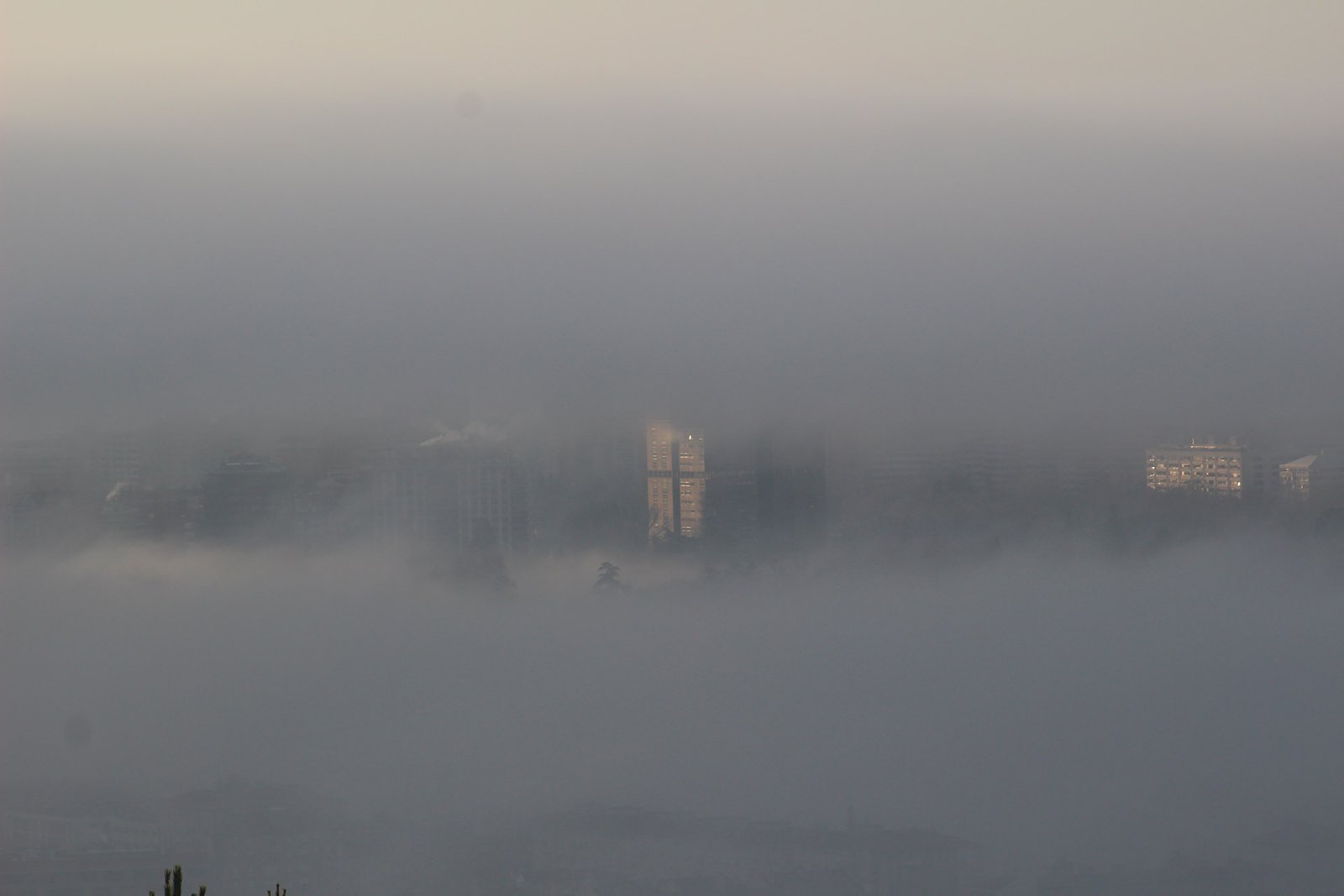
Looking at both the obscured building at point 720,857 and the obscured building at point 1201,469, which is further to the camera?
the obscured building at point 720,857

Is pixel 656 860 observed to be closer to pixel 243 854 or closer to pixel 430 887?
pixel 430 887

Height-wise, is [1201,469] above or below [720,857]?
above

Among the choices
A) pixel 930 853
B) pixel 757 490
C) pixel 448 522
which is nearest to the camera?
pixel 757 490

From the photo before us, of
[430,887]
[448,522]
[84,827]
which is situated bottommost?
[430,887]

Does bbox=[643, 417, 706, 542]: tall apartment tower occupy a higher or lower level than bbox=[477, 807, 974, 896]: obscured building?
higher

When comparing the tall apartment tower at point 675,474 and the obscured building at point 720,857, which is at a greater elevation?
the tall apartment tower at point 675,474

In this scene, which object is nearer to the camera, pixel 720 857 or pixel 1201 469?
pixel 1201 469

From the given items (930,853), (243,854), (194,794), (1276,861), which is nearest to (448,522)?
(243,854)

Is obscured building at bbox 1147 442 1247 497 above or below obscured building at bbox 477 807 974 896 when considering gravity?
above

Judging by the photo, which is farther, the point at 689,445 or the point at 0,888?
the point at 0,888

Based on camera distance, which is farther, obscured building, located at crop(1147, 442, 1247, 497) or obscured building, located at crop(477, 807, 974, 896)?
obscured building, located at crop(477, 807, 974, 896)

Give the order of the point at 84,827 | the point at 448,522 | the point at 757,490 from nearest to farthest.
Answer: the point at 757,490 < the point at 448,522 < the point at 84,827
